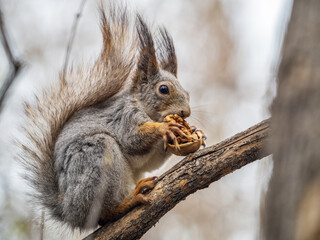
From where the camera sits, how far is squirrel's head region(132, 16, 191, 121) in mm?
2656

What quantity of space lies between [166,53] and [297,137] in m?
2.32

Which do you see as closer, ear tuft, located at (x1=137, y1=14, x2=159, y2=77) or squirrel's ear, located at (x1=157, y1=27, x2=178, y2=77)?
ear tuft, located at (x1=137, y1=14, x2=159, y2=77)

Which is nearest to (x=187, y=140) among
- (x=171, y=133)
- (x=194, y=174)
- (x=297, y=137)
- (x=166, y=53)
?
(x=171, y=133)

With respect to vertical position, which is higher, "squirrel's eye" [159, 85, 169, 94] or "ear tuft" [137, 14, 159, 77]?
"ear tuft" [137, 14, 159, 77]

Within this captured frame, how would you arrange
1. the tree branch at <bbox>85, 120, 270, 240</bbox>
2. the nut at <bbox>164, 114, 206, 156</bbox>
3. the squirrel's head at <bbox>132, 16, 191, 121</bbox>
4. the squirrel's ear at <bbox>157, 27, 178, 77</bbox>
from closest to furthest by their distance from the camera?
the tree branch at <bbox>85, 120, 270, 240</bbox> < the nut at <bbox>164, 114, 206, 156</bbox> < the squirrel's head at <bbox>132, 16, 191, 121</bbox> < the squirrel's ear at <bbox>157, 27, 178, 77</bbox>

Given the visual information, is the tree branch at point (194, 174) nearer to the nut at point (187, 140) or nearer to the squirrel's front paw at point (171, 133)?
the nut at point (187, 140)

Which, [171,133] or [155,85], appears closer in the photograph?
[171,133]

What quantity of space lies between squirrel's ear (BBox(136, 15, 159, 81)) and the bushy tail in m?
0.07

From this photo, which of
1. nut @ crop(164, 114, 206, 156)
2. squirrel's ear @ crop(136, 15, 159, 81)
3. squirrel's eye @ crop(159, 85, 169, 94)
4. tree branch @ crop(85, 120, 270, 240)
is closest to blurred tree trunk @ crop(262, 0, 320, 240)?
tree branch @ crop(85, 120, 270, 240)

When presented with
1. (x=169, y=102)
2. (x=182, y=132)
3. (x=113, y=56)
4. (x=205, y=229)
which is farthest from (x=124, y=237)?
(x=205, y=229)

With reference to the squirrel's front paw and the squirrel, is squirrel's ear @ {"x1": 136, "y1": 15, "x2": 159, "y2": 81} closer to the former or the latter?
the squirrel

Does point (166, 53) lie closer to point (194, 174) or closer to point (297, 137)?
point (194, 174)

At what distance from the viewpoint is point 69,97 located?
2.61 meters

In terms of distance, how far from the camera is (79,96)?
104 inches
